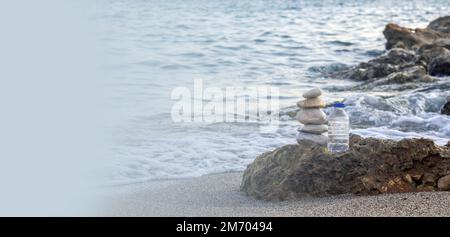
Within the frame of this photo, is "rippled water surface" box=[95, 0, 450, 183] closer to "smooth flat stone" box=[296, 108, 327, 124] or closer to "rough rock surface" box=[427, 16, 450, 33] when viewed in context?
"smooth flat stone" box=[296, 108, 327, 124]

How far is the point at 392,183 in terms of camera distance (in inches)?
223

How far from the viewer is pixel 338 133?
19.5 ft

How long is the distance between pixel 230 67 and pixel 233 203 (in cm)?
1323

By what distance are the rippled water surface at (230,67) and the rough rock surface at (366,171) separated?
64.2 inches

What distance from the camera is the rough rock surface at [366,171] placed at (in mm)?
5664

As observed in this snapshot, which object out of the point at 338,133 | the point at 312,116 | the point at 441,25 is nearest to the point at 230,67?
the point at 441,25

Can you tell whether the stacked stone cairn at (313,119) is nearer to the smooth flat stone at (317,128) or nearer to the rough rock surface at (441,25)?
the smooth flat stone at (317,128)

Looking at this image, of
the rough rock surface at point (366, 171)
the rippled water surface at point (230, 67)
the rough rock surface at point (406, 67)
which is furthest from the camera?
the rough rock surface at point (406, 67)

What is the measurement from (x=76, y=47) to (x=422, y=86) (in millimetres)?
8381

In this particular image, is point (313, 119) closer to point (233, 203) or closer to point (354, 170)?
point (354, 170)

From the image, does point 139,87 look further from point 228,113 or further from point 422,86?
point 422,86

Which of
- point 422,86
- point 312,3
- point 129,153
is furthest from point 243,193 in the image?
point 312,3

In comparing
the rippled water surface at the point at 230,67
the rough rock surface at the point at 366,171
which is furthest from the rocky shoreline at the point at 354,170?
the rippled water surface at the point at 230,67

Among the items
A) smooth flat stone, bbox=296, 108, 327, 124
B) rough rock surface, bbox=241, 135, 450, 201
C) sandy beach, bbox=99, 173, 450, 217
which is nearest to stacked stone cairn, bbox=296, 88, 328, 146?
smooth flat stone, bbox=296, 108, 327, 124
